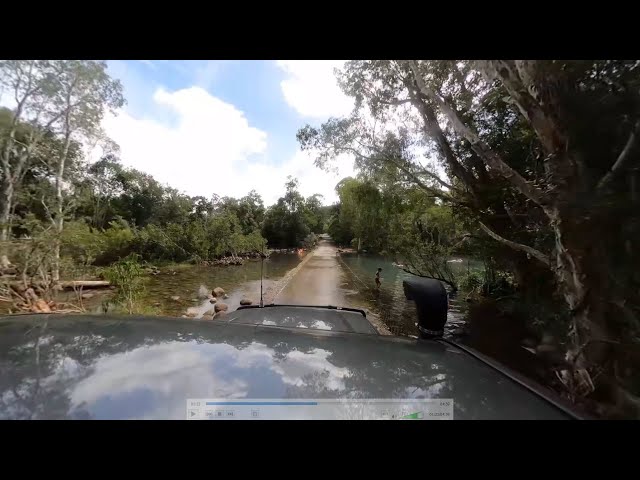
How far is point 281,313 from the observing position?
90.6 inches

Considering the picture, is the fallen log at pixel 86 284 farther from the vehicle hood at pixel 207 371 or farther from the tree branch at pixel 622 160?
the tree branch at pixel 622 160

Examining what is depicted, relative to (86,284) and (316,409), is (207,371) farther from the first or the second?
(86,284)

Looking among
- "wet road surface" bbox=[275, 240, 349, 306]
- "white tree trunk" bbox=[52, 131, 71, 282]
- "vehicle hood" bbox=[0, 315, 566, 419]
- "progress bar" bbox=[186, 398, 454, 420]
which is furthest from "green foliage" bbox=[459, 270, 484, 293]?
"white tree trunk" bbox=[52, 131, 71, 282]

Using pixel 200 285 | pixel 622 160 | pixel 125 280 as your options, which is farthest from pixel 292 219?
pixel 622 160

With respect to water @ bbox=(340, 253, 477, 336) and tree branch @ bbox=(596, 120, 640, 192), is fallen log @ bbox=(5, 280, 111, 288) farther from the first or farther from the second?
tree branch @ bbox=(596, 120, 640, 192)

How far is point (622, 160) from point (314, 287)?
27.5ft

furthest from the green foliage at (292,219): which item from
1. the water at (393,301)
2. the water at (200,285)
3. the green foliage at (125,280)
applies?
the green foliage at (125,280)

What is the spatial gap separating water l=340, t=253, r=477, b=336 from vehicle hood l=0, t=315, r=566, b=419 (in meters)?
3.92

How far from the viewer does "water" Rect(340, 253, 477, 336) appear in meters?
6.22

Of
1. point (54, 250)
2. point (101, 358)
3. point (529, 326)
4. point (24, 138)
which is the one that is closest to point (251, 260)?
point (54, 250)

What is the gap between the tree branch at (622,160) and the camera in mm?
1762

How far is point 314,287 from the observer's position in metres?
9.55
